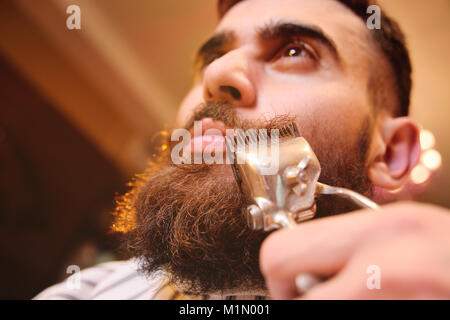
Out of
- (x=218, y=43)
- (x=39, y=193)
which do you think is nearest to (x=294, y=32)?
(x=218, y=43)

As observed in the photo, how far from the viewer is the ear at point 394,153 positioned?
0.59 m

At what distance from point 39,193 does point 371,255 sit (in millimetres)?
1492

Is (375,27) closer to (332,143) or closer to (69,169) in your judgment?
(332,143)

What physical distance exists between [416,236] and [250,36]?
497 millimetres

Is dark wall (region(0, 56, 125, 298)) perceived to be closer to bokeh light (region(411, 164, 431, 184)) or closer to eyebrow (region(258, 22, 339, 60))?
eyebrow (region(258, 22, 339, 60))

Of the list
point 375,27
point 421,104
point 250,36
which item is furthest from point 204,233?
point 421,104

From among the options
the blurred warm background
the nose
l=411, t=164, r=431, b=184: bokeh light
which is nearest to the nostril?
the nose

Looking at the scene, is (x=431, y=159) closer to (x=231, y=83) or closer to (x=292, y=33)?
(x=292, y=33)

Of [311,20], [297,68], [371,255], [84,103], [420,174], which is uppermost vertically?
[84,103]

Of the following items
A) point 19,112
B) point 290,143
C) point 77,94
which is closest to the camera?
Result: point 290,143

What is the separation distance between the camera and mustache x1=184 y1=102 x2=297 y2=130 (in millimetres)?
433

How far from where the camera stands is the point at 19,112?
1.34 metres

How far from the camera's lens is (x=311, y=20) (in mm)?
570

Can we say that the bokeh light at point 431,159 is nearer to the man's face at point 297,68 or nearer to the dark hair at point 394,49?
the dark hair at point 394,49
